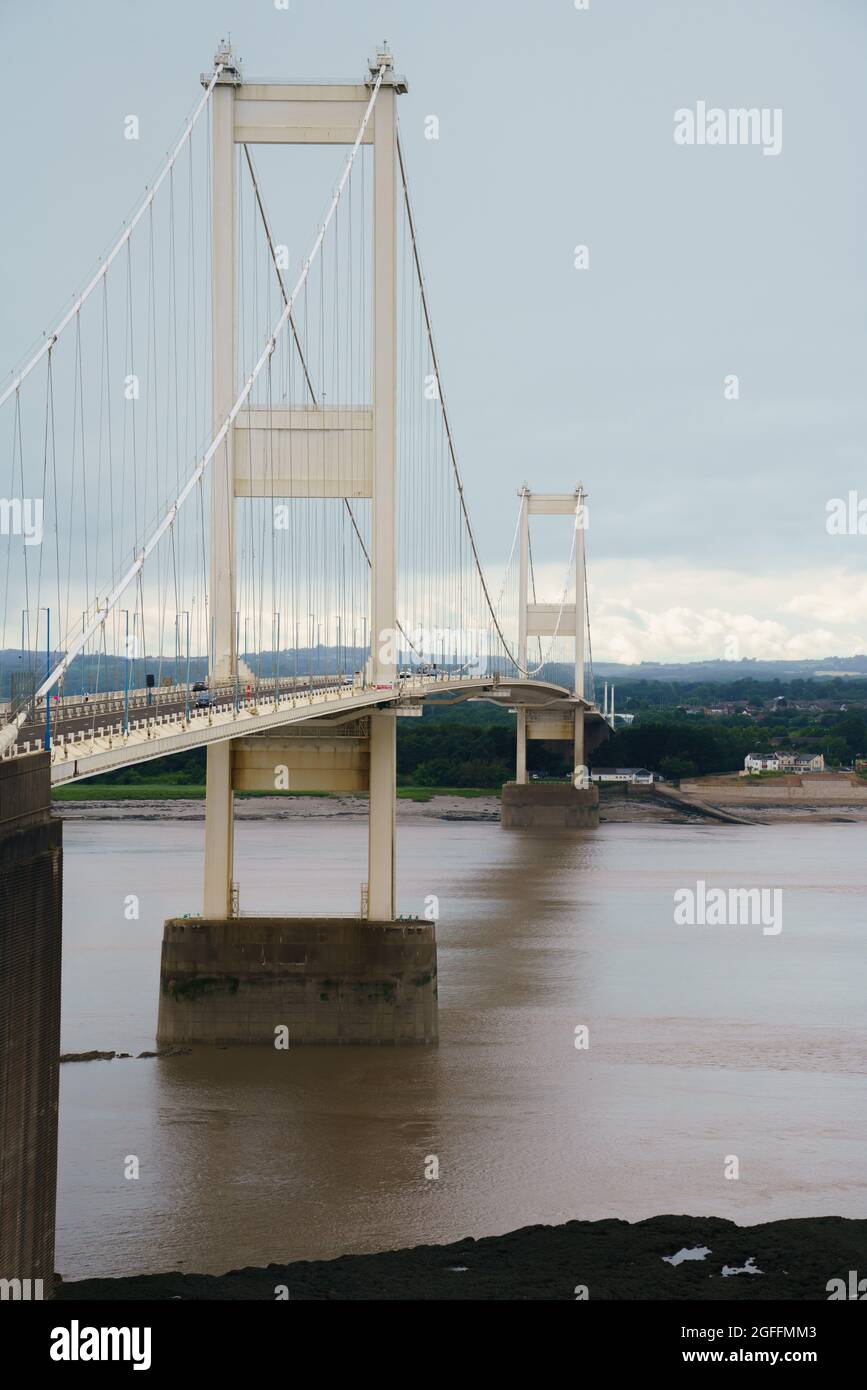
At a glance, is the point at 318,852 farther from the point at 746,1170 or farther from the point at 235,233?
the point at 746,1170

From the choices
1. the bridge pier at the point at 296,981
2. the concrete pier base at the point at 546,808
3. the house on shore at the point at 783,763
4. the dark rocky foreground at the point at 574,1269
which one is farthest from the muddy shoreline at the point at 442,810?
the dark rocky foreground at the point at 574,1269

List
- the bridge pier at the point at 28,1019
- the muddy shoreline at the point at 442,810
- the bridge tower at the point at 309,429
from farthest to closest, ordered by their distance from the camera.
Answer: the muddy shoreline at the point at 442,810 → the bridge tower at the point at 309,429 → the bridge pier at the point at 28,1019

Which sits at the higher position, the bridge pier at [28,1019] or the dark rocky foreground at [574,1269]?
the bridge pier at [28,1019]

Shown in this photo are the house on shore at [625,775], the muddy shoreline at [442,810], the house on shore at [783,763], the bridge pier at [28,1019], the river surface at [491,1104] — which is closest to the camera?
the bridge pier at [28,1019]

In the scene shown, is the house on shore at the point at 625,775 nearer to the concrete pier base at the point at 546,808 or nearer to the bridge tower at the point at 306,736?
the concrete pier base at the point at 546,808

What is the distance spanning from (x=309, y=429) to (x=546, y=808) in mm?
33264

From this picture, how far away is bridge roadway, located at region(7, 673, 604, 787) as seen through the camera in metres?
10.1

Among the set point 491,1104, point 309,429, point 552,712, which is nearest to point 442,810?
point 552,712

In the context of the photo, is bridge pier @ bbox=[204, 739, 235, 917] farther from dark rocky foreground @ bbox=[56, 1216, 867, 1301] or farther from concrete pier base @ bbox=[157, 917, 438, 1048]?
dark rocky foreground @ bbox=[56, 1216, 867, 1301]

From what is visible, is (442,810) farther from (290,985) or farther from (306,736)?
(290,985)

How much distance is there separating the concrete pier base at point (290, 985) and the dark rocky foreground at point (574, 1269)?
4966 mm

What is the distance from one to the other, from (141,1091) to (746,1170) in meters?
4.87

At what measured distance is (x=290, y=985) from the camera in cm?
1628

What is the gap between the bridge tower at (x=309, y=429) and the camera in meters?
16.5
